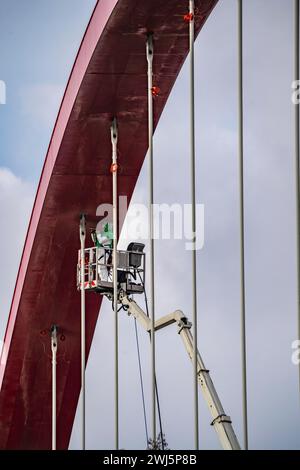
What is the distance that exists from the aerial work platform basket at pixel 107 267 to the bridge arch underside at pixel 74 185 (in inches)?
30.9

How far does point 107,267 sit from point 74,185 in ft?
5.22

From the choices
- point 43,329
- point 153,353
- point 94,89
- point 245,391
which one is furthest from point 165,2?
point 43,329

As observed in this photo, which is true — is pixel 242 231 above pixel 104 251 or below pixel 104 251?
below

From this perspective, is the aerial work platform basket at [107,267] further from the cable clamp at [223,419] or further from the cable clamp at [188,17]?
the cable clamp at [188,17]

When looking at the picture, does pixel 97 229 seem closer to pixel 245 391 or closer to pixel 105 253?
pixel 105 253

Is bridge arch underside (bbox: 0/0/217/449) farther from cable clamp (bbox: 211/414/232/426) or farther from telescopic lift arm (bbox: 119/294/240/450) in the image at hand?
cable clamp (bbox: 211/414/232/426)

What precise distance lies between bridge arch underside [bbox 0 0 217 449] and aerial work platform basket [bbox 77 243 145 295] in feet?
2.58

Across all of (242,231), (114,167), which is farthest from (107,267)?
(242,231)

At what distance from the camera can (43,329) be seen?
105 feet

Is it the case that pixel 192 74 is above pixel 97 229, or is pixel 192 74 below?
below

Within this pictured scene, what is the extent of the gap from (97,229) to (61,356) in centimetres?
496

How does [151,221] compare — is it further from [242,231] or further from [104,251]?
[104,251]

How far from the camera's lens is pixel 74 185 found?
27.7 metres
